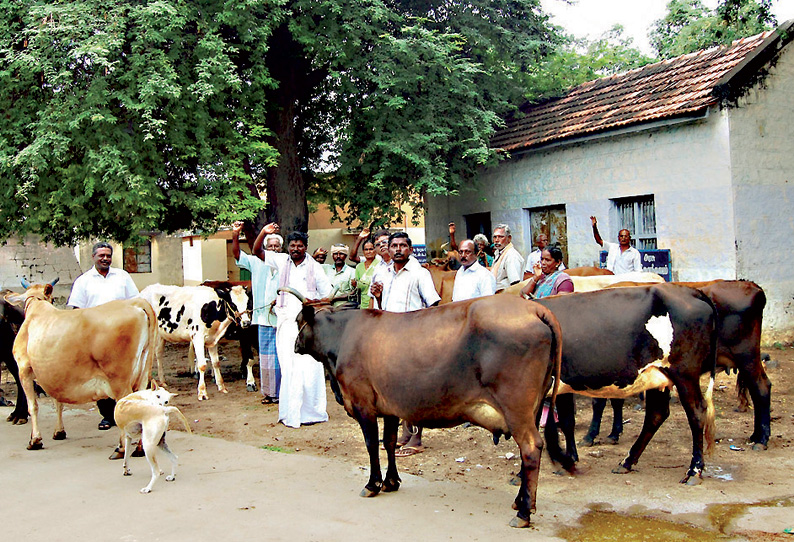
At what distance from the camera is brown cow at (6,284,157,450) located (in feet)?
22.1

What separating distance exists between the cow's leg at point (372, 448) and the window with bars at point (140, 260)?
85.9ft

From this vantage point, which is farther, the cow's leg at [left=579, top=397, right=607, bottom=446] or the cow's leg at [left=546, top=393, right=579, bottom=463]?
the cow's leg at [left=579, top=397, right=607, bottom=446]

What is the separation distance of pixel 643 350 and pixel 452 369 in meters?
1.71

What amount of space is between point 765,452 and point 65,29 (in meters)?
10.6

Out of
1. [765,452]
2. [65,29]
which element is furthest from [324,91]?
[765,452]

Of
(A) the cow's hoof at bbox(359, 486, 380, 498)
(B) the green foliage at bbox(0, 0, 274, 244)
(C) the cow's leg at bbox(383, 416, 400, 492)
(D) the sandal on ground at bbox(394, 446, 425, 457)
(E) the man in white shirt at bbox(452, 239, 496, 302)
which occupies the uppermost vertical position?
(B) the green foliage at bbox(0, 0, 274, 244)

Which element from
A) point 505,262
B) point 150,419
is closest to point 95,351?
point 150,419

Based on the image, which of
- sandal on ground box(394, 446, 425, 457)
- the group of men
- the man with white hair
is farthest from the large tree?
sandal on ground box(394, 446, 425, 457)

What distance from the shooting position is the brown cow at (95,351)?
6.73 meters

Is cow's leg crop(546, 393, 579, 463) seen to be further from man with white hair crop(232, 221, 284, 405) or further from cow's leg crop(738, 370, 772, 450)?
man with white hair crop(232, 221, 284, 405)

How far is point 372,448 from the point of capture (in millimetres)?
5309

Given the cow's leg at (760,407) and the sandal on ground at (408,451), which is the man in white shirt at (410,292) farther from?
the cow's leg at (760,407)

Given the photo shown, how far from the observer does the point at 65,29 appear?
10781mm

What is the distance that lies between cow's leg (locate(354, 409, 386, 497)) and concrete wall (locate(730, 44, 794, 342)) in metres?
8.71
